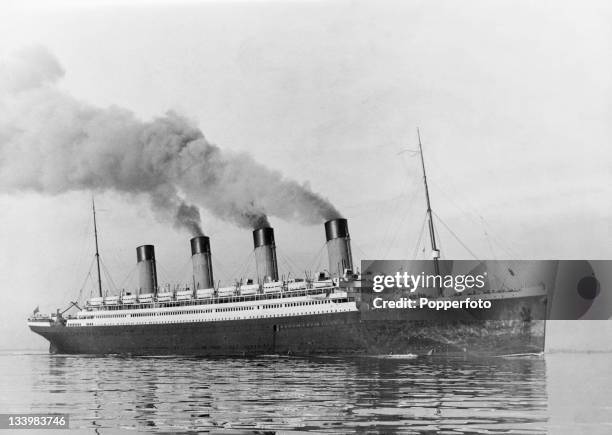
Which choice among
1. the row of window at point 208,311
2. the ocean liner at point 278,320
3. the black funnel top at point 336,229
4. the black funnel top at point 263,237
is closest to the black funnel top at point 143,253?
the ocean liner at point 278,320

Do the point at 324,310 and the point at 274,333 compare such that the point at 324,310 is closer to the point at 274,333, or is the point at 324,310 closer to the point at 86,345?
the point at 274,333

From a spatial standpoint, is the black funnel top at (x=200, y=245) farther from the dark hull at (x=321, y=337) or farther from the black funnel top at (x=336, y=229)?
the black funnel top at (x=336, y=229)

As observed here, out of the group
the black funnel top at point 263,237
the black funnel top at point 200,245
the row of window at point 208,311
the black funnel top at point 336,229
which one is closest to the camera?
the black funnel top at point 336,229

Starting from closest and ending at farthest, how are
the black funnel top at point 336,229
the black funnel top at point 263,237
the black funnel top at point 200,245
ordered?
the black funnel top at point 336,229 → the black funnel top at point 263,237 → the black funnel top at point 200,245

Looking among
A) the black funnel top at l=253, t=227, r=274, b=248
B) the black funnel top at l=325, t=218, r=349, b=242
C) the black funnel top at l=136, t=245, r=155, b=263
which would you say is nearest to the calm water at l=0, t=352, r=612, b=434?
the black funnel top at l=325, t=218, r=349, b=242

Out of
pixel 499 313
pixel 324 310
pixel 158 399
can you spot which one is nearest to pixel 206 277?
pixel 324 310

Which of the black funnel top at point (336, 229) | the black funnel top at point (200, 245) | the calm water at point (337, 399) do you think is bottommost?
the calm water at point (337, 399)

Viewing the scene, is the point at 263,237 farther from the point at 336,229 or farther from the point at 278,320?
the point at 336,229

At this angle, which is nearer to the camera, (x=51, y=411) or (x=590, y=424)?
(x=590, y=424)
